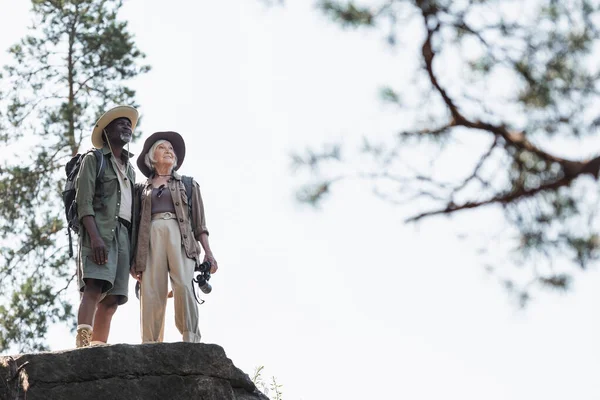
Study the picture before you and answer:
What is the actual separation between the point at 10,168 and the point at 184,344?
7.90 metres

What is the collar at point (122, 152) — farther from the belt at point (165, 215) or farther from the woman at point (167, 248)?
the belt at point (165, 215)

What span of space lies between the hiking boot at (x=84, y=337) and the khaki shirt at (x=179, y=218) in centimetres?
66

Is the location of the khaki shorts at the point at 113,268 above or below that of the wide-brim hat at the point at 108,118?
below

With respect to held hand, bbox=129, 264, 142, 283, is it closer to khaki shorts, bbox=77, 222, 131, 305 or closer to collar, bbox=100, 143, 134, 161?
khaki shorts, bbox=77, 222, 131, 305

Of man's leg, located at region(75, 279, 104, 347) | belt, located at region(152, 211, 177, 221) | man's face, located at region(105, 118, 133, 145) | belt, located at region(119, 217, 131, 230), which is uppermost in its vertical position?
man's face, located at region(105, 118, 133, 145)

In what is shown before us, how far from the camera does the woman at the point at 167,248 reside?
789cm

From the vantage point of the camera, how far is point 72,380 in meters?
7.29

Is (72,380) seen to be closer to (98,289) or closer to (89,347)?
(89,347)

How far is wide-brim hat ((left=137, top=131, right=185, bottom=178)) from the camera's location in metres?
8.45

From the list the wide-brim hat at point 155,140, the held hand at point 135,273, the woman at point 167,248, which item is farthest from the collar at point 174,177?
the held hand at point 135,273

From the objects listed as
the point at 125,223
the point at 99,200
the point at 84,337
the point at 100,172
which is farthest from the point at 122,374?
the point at 100,172

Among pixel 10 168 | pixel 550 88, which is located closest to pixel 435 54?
pixel 550 88

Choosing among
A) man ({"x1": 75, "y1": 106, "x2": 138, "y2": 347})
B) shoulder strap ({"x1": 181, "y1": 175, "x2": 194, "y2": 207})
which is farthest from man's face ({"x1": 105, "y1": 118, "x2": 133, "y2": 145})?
shoulder strap ({"x1": 181, "y1": 175, "x2": 194, "y2": 207})

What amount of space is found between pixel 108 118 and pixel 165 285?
1.45 m
